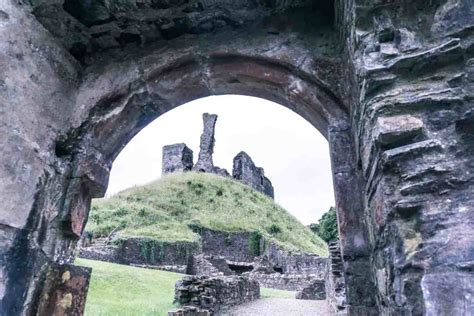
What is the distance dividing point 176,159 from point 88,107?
96.6 ft

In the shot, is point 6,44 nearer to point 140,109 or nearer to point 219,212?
point 140,109

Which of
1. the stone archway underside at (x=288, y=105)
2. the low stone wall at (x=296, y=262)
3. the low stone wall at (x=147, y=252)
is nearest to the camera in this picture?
the stone archway underside at (x=288, y=105)

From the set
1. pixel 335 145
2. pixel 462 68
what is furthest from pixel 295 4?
pixel 462 68

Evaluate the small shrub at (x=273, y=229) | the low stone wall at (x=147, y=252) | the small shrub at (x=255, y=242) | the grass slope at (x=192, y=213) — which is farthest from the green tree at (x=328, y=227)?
the low stone wall at (x=147, y=252)

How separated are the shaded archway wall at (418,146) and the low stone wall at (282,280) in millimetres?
15977

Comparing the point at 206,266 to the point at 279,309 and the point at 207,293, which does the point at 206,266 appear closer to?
the point at 279,309

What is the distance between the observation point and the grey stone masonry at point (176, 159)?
3184cm

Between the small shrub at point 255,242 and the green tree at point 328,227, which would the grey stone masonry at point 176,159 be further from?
the green tree at point 328,227

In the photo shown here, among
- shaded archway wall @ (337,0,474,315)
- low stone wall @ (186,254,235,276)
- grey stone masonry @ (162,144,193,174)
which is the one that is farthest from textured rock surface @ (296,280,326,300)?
grey stone masonry @ (162,144,193,174)

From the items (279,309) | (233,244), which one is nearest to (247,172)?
(233,244)

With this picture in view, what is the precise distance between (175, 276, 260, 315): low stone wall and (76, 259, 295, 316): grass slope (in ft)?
1.32

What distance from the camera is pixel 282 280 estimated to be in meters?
17.6

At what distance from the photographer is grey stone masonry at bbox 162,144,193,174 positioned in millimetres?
31844

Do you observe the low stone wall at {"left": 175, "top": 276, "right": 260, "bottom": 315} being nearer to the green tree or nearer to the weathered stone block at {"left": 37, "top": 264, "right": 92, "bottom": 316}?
the weathered stone block at {"left": 37, "top": 264, "right": 92, "bottom": 316}
